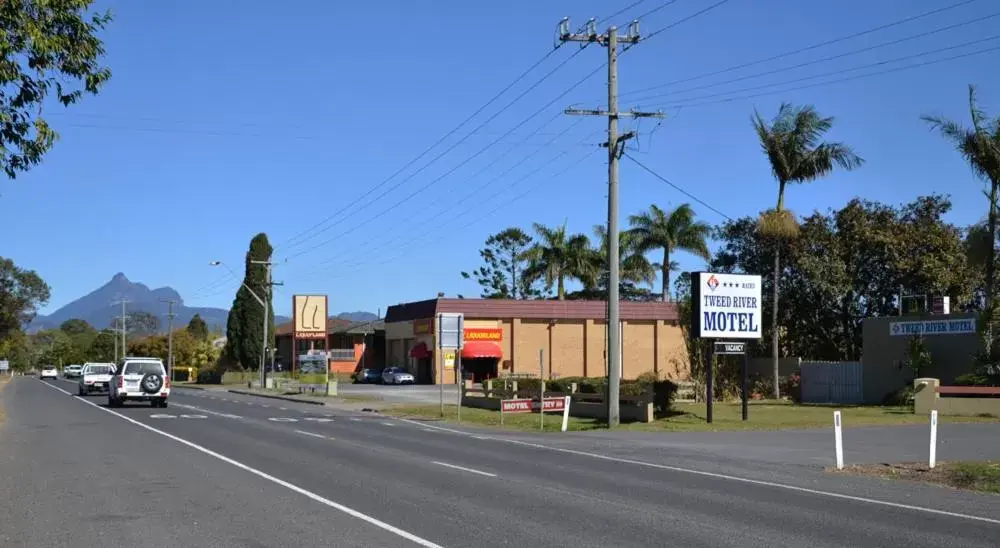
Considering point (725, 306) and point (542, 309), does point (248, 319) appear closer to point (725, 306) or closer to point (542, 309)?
point (542, 309)

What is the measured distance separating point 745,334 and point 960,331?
1247 cm

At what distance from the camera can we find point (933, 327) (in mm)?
39844

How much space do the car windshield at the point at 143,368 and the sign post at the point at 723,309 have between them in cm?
2027

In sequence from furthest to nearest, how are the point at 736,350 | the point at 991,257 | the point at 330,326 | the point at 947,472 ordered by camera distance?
1. the point at 330,326
2. the point at 991,257
3. the point at 736,350
4. the point at 947,472

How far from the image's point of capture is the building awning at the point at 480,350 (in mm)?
71000

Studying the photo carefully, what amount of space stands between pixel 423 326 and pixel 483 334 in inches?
216

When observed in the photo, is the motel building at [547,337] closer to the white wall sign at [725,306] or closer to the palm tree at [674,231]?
the palm tree at [674,231]

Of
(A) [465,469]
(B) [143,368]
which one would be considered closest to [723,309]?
(A) [465,469]

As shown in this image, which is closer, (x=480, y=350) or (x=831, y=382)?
(x=831, y=382)

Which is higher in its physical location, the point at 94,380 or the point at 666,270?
the point at 666,270

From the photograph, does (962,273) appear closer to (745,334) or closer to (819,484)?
(745,334)

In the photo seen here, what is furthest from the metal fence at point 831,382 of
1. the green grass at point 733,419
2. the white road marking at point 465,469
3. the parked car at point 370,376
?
the parked car at point 370,376

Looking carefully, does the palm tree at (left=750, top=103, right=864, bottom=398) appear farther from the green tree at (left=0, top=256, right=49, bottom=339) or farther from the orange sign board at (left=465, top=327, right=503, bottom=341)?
the green tree at (left=0, top=256, right=49, bottom=339)

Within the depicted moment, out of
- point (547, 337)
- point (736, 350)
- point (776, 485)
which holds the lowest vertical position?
point (776, 485)
